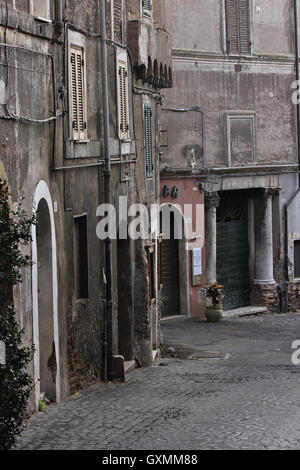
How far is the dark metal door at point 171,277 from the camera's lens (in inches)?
1085

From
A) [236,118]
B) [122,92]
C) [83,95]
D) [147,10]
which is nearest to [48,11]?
[83,95]

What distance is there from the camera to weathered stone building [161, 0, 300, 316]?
27875 mm

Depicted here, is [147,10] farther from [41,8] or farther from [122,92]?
[41,8]

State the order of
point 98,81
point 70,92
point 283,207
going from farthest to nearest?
point 283,207 < point 98,81 < point 70,92

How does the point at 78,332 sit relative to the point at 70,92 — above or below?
below

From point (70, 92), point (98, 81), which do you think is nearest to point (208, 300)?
point (98, 81)

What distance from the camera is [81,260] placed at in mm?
16469

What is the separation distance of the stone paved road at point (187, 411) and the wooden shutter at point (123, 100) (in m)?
4.30

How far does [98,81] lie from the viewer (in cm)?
1741

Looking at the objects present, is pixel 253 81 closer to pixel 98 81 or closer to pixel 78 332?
pixel 98 81

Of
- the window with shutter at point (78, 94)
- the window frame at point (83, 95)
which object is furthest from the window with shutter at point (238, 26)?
the window with shutter at point (78, 94)

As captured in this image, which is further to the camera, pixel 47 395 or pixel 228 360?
pixel 228 360

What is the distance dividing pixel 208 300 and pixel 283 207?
4468 millimetres

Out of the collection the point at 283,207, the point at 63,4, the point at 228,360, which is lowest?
the point at 228,360
